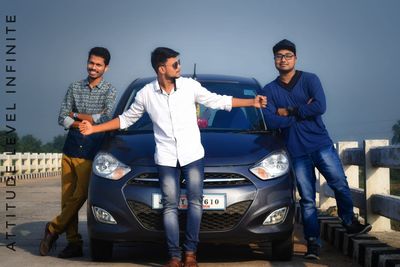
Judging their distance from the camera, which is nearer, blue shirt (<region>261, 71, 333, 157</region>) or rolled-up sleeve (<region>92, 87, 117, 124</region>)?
blue shirt (<region>261, 71, 333, 157</region>)

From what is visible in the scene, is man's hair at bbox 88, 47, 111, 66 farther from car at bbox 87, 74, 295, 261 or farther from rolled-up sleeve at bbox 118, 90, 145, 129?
car at bbox 87, 74, 295, 261

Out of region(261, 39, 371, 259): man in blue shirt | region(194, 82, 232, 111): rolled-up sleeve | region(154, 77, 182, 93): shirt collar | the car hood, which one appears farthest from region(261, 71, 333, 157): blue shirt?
region(154, 77, 182, 93): shirt collar

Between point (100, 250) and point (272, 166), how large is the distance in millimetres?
1679

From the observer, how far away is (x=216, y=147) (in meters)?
5.85

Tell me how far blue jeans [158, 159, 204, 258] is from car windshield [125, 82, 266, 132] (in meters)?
1.01

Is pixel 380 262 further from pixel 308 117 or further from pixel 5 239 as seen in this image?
pixel 5 239

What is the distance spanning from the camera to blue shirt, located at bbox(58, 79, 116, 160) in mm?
6480

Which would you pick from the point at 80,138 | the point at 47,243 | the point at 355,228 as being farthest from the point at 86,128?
the point at 355,228

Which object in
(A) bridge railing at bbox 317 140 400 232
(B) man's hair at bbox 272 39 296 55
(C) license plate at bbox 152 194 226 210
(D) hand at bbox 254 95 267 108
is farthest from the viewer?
(A) bridge railing at bbox 317 140 400 232

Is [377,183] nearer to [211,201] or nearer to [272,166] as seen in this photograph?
[272,166]

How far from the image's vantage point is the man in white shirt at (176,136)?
541cm

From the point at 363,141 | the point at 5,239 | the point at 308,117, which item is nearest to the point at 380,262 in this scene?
the point at 308,117

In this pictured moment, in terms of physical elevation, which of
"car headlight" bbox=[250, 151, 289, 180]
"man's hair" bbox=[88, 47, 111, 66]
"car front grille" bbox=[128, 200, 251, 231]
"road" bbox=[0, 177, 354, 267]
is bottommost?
"road" bbox=[0, 177, 354, 267]

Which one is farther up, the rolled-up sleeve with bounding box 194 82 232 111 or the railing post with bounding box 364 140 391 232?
the rolled-up sleeve with bounding box 194 82 232 111
